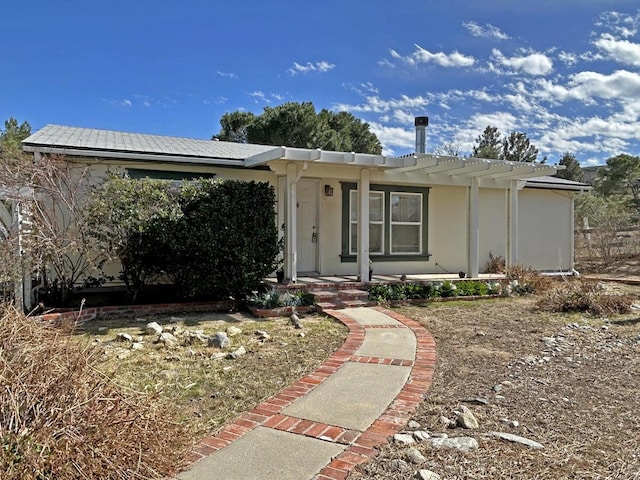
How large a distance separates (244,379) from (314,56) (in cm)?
1327

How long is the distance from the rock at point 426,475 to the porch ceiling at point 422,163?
633cm

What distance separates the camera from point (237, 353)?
540 centimetres

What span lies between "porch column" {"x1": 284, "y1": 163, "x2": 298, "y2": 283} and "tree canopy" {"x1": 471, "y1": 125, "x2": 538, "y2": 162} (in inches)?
1132

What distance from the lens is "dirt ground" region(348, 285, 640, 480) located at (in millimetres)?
2846

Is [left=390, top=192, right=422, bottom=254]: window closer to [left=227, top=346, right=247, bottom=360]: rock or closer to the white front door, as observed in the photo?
the white front door

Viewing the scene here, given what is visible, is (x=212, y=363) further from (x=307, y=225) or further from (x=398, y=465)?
(x=307, y=225)

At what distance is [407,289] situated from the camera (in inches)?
370

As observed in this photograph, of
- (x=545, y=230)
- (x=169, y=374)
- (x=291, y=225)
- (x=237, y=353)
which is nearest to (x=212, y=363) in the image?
(x=237, y=353)

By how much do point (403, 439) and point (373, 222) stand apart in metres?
8.31

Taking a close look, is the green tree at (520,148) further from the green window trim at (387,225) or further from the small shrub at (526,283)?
the small shrub at (526,283)

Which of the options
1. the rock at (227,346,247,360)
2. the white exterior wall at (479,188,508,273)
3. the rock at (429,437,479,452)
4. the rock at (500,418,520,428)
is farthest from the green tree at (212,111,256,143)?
the rock at (429,437,479,452)

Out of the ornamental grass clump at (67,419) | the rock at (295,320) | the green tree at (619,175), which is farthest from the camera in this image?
the green tree at (619,175)

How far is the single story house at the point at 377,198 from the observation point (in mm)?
8953

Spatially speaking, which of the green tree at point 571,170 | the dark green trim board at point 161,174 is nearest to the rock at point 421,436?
the dark green trim board at point 161,174
